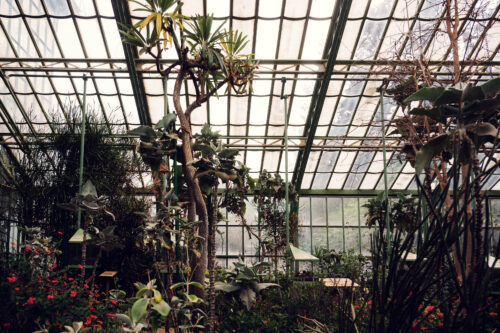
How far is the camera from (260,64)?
10.0 m

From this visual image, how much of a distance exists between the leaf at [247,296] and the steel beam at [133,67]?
5.82 metres

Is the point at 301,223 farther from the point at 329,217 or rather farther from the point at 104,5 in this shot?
the point at 104,5

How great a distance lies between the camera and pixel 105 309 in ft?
15.3

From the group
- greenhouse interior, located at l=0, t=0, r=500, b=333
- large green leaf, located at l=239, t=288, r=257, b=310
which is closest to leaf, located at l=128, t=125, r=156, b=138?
greenhouse interior, located at l=0, t=0, r=500, b=333

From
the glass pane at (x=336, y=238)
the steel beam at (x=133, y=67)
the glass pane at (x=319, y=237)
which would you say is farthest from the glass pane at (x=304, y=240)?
the steel beam at (x=133, y=67)

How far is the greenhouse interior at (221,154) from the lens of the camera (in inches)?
159

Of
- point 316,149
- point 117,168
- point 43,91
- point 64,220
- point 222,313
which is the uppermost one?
point 43,91

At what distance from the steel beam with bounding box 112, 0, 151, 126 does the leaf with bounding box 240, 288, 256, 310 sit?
5.82 metres

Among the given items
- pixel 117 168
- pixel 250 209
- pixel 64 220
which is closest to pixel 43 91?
pixel 117 168

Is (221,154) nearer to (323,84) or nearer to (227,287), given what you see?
(227,287)

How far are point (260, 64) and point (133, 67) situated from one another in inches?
110

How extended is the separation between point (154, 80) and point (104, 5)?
2.01 m

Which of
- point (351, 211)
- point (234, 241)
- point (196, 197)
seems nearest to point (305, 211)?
point (351, 211)

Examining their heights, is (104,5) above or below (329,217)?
above
